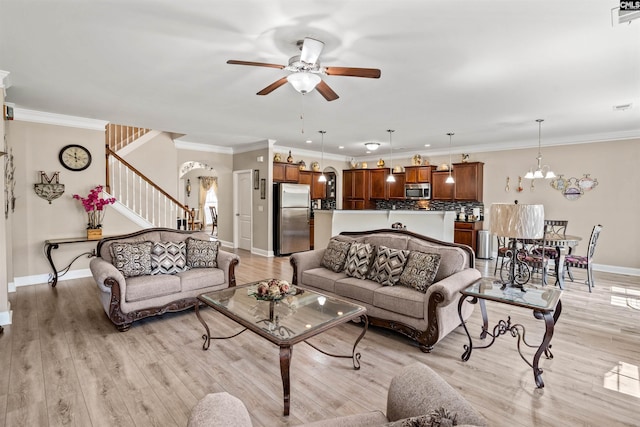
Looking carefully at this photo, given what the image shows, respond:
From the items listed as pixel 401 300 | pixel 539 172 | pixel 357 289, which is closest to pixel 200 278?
pixel 357 289

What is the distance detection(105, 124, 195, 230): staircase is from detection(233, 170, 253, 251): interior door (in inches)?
60.7

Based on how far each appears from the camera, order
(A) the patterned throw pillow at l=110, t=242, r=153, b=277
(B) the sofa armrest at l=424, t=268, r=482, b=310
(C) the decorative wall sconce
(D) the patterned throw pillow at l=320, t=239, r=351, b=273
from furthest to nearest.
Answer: (C) the decorative wall sconce → (D) the patterned throw pillow at l=320, t=239, r=351, b=273 → (A) the patterned throw pillow at l=110, t=242, r=153, b=277 → (B) the sofa armrest at l=424, t=268, r=482, b=310

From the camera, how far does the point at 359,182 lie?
936cm

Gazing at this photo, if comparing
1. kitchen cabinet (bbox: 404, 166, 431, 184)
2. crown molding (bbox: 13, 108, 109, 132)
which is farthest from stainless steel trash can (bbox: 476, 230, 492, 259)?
crown molding (bbox: 13, 108, 109, 132)

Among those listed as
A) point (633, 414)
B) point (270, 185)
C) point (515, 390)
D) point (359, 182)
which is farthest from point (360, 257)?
point (359, 182)

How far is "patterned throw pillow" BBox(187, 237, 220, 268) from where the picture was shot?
4.07 m

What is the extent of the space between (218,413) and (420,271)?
102 inches

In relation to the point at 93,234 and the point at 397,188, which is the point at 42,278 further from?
the point at 397,188

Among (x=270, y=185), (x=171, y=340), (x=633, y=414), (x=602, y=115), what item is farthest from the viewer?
(x=270, y=185)

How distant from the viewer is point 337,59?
296 cm

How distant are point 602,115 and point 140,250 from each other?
662cm

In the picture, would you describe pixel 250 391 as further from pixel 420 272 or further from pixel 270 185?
pixel 270 185

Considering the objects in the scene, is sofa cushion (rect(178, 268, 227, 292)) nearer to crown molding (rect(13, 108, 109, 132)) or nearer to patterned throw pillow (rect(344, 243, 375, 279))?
patterned throw pillow (rect(344, 243, 375, 279))

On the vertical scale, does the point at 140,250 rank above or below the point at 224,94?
below
